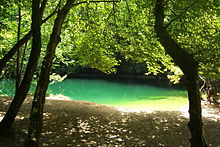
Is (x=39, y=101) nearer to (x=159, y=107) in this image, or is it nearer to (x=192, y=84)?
(x=192, y=84)

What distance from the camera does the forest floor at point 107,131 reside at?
15.6 ft

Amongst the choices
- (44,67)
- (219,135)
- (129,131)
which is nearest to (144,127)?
(129,131)

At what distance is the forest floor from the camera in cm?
475

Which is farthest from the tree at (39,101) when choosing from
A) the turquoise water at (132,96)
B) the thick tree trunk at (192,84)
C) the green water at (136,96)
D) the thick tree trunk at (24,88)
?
the green water at (136,96)

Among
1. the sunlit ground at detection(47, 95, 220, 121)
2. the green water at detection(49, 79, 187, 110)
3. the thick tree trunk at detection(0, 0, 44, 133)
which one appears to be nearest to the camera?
the thick tree trunk at detection(0, 0, 44, 133)

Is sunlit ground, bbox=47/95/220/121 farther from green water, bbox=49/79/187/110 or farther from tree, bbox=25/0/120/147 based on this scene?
tree, bbox=25/0/120/147

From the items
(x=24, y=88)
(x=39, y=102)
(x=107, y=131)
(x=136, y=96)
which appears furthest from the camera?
(x=136, y=96)

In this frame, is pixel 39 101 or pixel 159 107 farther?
pixel 159 107

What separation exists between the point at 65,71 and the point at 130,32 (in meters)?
28.3

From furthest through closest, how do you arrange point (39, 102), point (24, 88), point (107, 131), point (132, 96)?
point (132, 96), point (107, 131), point (24, 88), point (39, 102)

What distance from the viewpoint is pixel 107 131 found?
567 cm

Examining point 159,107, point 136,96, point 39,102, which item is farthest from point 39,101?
point 136,96

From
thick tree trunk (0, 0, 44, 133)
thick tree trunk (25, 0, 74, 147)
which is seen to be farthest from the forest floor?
thick tree trunk (25, 0, 74, 147)

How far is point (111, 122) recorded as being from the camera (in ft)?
21.7
